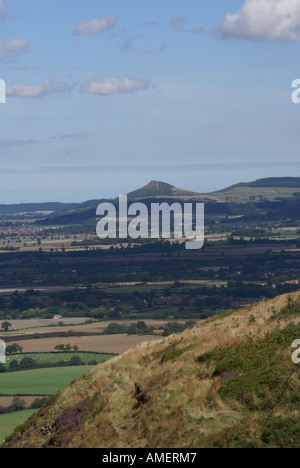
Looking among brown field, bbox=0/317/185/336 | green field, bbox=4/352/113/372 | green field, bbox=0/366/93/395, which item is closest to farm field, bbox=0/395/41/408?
green field, bbox=0/366/93/395

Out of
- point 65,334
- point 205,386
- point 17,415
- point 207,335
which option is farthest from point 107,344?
point 205,386

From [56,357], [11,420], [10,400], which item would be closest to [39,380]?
[10,400]

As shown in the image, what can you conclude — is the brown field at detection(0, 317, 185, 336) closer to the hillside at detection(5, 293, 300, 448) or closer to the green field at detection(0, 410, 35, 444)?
the green field at detection(0, 410, 35, 444)

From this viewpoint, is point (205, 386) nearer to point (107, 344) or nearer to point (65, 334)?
point (107, 344)

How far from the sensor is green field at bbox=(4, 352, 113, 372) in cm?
13238

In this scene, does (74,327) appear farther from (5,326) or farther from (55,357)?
(55,357)

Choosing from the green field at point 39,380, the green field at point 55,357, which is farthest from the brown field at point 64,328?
the green field at point 39,380

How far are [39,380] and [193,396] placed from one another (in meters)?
82.8

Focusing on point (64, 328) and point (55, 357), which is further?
point (64, 328)

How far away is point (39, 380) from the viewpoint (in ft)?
368

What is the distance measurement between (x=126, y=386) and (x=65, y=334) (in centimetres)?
13129

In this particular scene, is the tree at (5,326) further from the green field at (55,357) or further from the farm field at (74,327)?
the green field at (55,357)

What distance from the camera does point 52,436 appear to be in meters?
37.5

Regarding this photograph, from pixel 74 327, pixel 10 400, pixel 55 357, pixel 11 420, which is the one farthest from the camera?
pixel 74 327
